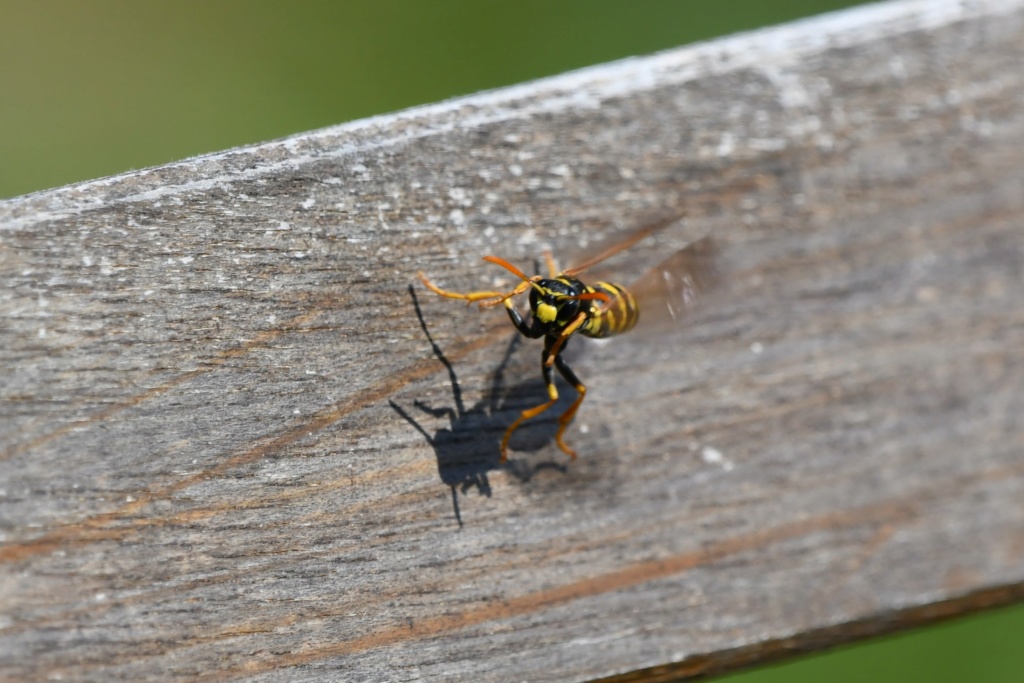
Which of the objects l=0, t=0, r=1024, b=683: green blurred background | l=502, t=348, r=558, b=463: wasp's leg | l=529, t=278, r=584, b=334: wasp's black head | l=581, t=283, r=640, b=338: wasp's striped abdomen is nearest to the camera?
l=502, t=348, r=558, b=463: wasp's leg

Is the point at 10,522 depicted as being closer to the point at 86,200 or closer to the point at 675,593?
the point at 86,200

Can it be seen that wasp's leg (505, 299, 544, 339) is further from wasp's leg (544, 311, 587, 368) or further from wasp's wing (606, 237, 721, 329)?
wasp's wing (606, 237, 721, 329)

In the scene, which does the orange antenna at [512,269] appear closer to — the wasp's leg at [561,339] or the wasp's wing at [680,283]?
the wasp's leg at [561,339]

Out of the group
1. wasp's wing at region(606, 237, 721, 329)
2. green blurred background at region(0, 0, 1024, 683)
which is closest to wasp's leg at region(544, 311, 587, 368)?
wasp's wing at region(606, 237, 721, 329)

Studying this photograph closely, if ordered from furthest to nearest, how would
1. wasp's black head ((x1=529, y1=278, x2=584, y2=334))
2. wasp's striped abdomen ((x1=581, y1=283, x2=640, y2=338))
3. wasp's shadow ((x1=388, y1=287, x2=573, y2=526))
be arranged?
wasp's striped abdomen ((x1=581, y1=283, x2=640, y2=338)) → wasp's black head ((x1=529, y1=278, x2=584, y2=334)) → wasp's shadow ((x1=388, y1=287, x2=573, y2=526))

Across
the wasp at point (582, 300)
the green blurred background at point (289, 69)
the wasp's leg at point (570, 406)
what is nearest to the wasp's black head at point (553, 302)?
the wasp at point (582, 300)

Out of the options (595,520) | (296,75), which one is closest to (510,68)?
(296,75)

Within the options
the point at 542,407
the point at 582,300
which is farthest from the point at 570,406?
the point at 582,300

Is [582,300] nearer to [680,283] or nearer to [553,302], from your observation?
[553,302]
